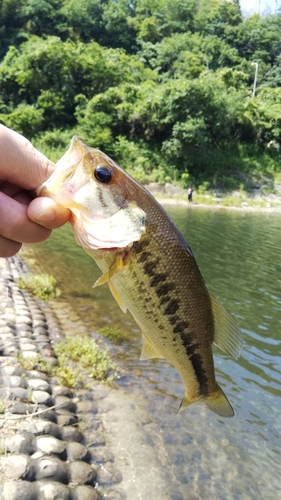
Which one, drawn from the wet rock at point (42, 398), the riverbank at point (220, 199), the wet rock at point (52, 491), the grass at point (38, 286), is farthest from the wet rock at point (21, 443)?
the riverbank at point (220, 199)

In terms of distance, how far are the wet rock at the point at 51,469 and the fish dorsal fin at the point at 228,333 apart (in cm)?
292

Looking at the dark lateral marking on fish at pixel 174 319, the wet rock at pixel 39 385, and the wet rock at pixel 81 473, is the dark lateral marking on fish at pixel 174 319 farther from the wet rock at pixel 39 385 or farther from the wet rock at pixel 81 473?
the wet rock at pixel 39 385

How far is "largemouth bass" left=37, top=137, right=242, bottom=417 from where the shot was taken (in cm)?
223

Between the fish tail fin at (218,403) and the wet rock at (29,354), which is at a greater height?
the fish tail fin at (218,403)

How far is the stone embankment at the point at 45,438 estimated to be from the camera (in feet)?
13.9

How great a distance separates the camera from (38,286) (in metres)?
11.8

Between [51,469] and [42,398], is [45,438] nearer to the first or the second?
[51,469]

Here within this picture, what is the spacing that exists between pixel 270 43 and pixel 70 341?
97.8m

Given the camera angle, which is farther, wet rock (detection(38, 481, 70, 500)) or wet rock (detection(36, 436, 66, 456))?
wet rock (detection(36, 436, 66, 456))

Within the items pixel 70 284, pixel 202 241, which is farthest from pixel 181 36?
pixel 70 284

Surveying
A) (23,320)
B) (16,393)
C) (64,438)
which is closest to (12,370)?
(16,393)

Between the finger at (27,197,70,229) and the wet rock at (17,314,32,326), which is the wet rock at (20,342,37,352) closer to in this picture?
the wet rock at (17,314,32,326)

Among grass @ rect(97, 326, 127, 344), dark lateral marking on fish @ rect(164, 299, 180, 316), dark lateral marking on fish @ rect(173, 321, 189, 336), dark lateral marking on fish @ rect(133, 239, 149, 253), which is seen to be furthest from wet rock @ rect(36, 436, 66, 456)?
grass @ rect(97, 326, 127, 344)

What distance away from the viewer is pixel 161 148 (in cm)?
4853
